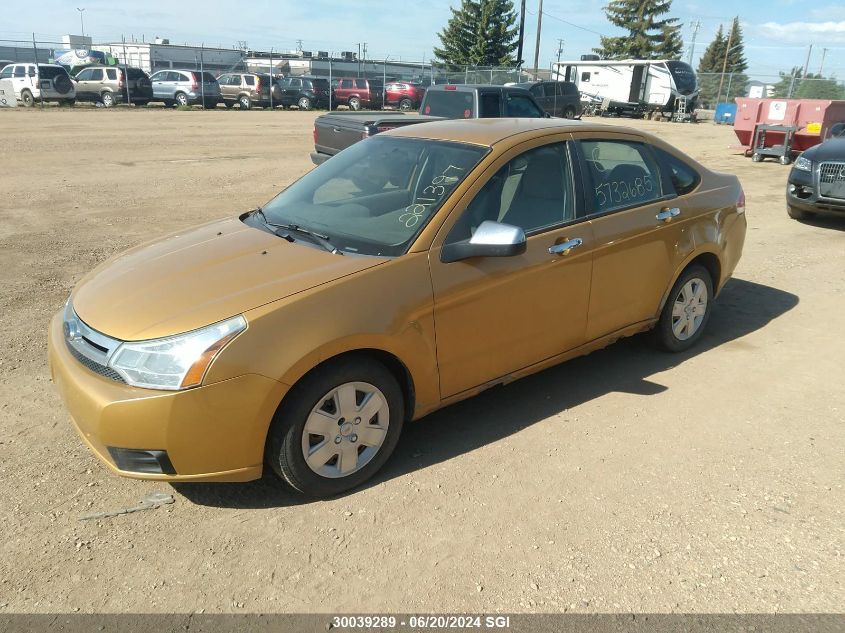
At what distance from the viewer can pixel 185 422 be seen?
2.75 metres

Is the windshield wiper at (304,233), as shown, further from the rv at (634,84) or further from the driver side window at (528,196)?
the rv at (634,84)

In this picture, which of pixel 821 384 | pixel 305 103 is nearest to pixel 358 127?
pixel 821 384

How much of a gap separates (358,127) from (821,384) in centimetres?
802

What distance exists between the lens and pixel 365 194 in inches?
155

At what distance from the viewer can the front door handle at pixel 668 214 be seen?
4452 millimetres

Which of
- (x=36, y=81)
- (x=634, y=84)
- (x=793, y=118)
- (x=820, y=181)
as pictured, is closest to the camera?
(x=820, y=181)

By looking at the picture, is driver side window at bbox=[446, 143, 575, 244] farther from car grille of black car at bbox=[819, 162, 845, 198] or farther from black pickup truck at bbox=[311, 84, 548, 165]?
black pickup truck at bbox=[311, 84, 548, 165]

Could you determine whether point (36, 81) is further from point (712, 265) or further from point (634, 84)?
point (712, 265)

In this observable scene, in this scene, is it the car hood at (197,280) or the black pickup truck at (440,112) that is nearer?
the car hood at (197,280)

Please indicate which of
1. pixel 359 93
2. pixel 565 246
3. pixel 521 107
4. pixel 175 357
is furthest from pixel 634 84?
pixel 175 357

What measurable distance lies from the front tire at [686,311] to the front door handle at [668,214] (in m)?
0.45

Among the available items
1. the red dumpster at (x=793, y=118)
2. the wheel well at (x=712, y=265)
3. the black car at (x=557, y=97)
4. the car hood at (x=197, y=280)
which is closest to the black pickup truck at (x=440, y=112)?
the red dumpster at (x=793, y=118)

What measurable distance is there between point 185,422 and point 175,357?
0.88 feet

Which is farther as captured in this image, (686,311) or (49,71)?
(49,71)
